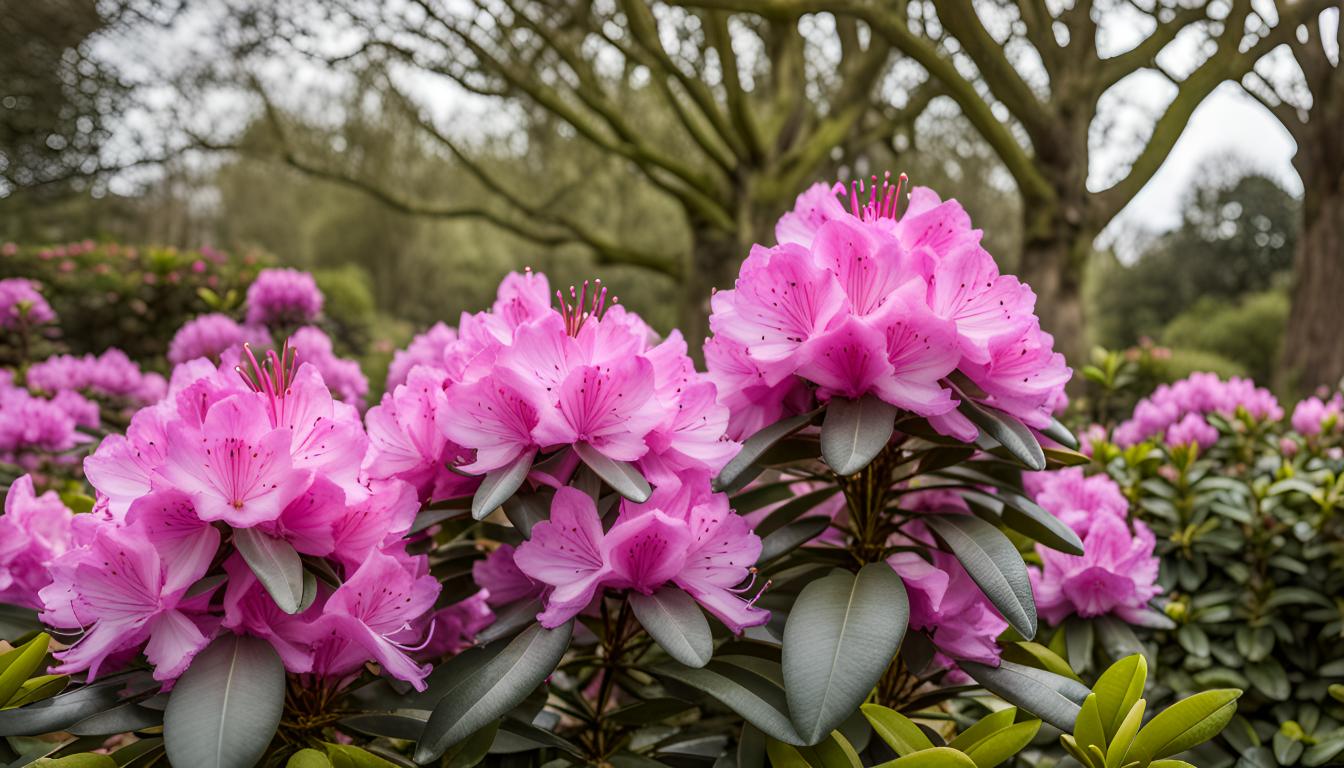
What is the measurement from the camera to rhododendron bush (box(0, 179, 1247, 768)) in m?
1.00

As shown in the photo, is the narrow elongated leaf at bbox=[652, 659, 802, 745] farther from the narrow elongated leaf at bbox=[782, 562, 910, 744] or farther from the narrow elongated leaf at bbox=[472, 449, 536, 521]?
the narrow elongated leaf at bbox=[472, 449, 536, 521]

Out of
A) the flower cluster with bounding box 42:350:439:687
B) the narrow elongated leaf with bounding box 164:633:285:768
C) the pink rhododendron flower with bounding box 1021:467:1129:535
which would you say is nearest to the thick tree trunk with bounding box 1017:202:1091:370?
the pink rhododendron flower with bounding box 1021:467:1129:535

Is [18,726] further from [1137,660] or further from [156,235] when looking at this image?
[156,235]

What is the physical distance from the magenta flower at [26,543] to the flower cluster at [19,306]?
9.93ft

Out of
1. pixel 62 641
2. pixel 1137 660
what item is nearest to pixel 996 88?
pixel 1137 660

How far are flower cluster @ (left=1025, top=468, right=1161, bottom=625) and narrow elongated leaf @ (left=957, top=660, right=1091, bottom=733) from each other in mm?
454

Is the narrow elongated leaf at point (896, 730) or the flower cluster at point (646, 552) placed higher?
the flower cluster at point (646, 552)

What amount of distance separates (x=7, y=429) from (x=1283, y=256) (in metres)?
19.7

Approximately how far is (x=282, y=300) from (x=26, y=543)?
7.95 ft

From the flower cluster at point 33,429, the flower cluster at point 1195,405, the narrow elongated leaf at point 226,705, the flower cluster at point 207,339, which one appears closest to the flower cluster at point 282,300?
the flower cluster at point 207,339

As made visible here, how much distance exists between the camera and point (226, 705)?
36.5 inches

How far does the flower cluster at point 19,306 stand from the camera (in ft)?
12.8

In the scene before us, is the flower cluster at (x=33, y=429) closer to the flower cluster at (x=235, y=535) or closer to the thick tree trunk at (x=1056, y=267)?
the flower cluster at (x=235, y=535)

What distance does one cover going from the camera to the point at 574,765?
49.0 inches
